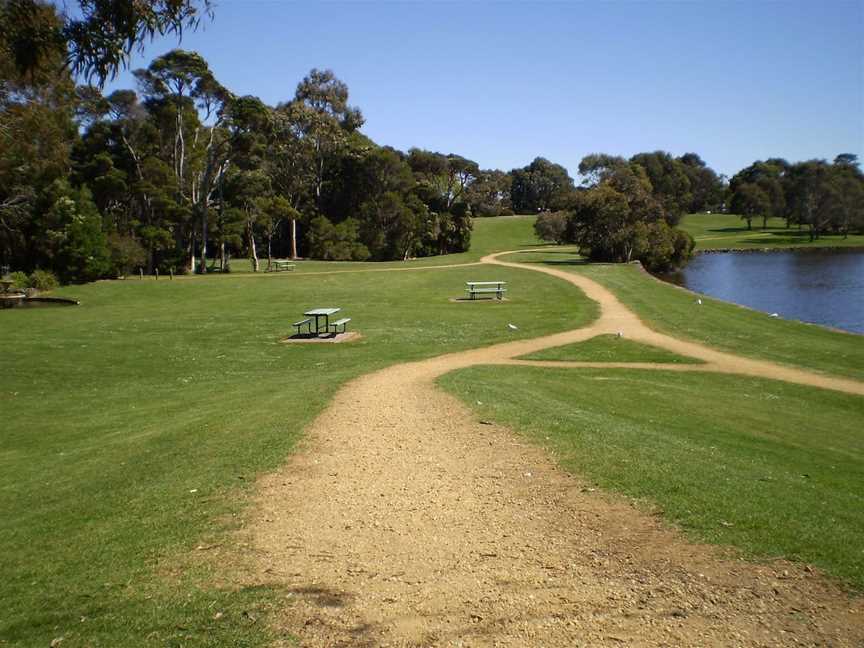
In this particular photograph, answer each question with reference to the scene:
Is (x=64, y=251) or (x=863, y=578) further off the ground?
(x=64, y=251)

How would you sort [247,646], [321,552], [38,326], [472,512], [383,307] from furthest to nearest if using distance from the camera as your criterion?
1. [383,307]
2. [38,326]
3. [472,512]
4. [321,552]
5. [247,646]

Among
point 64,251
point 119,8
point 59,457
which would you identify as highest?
point 119,8

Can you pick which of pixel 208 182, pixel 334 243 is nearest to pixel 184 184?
pixel 208 182

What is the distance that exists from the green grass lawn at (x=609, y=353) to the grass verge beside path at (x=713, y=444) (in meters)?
1.85

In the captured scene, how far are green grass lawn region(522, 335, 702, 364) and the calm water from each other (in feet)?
46.1

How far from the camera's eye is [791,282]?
47.8 m

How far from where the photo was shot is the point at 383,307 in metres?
29.8

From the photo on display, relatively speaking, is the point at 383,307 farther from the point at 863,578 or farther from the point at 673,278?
the point at 673,278

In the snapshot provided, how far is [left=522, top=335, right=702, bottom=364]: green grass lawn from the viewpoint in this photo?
18.9 m

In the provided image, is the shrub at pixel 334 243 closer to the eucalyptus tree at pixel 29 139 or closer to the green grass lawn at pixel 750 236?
the eucalyptus tree at pixel 29 139

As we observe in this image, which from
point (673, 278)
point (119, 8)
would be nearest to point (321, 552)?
point (119, 8)

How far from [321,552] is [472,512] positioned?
1.68m

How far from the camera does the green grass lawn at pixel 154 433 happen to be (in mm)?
5164

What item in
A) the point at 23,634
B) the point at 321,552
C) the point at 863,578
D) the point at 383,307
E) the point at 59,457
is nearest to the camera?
the point at 23,634
